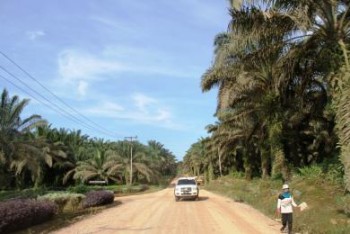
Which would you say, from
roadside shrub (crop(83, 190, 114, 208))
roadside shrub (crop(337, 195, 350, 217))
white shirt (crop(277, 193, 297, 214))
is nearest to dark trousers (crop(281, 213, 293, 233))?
white shirt (crop(277, 193, 297, 214))

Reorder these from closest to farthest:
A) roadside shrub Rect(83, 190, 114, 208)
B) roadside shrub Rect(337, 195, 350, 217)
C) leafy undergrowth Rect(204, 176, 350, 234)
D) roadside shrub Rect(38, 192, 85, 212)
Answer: leafy undergrowth Rect(204, 176, 350, 234)
roadside shrub Rect(337, 195, 350, 217)
roadside shrub Rect(38, 192, 85, 212)
roadside shrub Rect(83, 190, 114, 208)

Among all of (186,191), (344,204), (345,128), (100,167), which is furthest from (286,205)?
(100,167)

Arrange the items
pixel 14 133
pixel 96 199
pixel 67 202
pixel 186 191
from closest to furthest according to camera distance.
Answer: pixel 67 202
pixel 96 199
pixel 186 191
pixel 14 133

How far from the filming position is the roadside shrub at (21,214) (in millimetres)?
17375

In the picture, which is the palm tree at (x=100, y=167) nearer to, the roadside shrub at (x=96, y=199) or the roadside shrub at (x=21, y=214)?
the roadside shrub at (x=96, y=199)

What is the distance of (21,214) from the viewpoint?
61.1 feet

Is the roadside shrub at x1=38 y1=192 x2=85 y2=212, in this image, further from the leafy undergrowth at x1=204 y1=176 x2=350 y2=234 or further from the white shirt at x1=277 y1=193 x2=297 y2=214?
the white shirt at x1=277 y1=193 x2=297 y2=214

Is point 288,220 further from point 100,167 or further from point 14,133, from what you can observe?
point 100,167

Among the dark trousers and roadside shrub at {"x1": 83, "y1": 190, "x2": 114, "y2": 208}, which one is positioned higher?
roadside shrub at {"x1": 83, "y1": 190, "x2": 114, "y2": 208}

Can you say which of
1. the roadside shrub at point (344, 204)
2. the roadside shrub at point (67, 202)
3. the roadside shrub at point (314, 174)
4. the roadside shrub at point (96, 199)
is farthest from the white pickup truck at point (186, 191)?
the roadside shrub at point (344, 204)

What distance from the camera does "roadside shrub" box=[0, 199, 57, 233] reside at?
57.0ft

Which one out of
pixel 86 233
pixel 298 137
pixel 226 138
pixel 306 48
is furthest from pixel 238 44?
pixel 226 138

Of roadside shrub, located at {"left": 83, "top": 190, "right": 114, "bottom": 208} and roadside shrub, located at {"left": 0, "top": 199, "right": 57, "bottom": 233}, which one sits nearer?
roadside shrub, located at {"left": 0, "top": 199, "right": 57, "bottom": 233}

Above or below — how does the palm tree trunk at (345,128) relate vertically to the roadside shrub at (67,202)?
above
